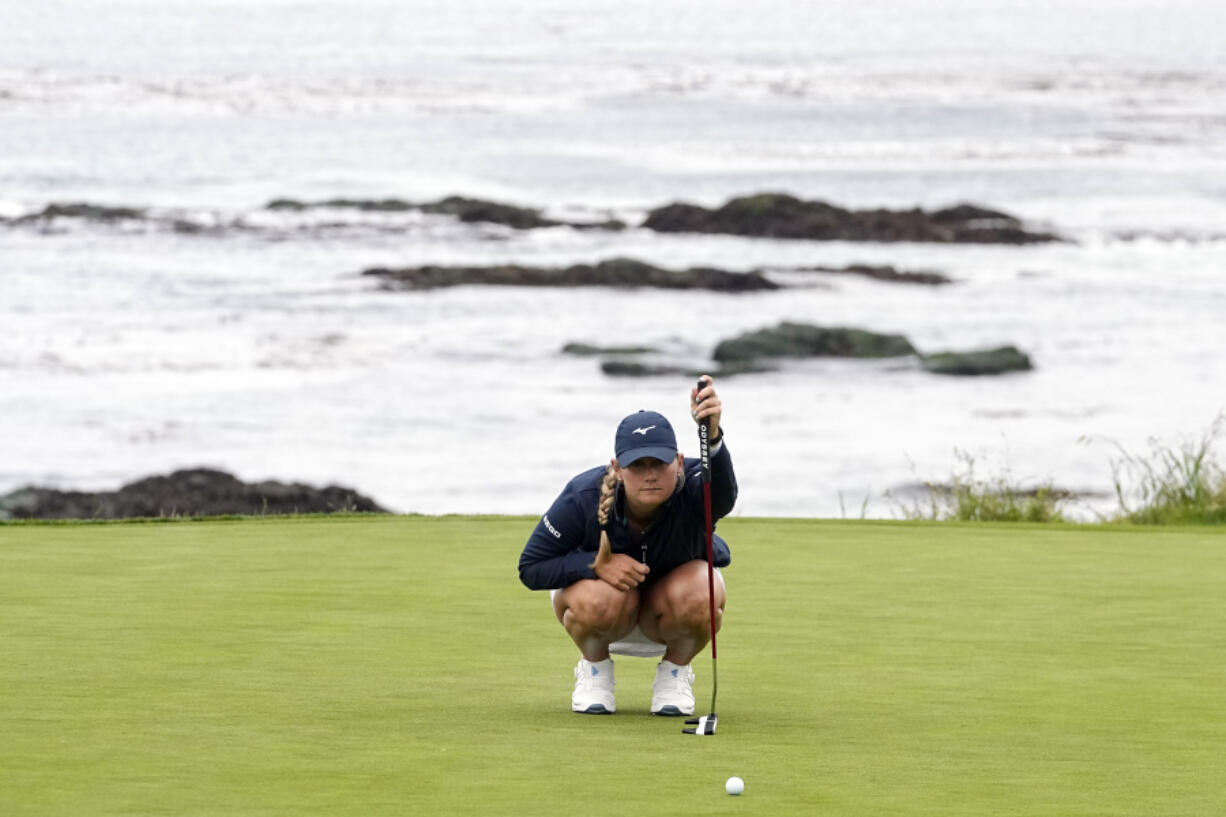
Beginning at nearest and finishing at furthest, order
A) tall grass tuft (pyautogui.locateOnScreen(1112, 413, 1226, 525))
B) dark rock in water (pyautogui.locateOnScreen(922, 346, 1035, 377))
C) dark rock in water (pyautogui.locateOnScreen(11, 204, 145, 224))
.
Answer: tall grass tuft (pyautogui.locateOnScreen(1112, 413, 1226, 525)) → dark rock in water (pyautogui.locateOnScreen(922, 346, 1035, 377)) → dark rock in water (pyautogui.locateOnScreen(11, 204, 145, 224))

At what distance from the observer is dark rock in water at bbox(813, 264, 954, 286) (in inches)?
1432

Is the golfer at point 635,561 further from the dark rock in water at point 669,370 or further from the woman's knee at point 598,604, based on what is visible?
the dark rock in water at point 669,370

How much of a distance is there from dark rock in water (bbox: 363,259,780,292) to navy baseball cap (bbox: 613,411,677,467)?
99.1ft

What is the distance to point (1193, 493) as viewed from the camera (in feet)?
33.1

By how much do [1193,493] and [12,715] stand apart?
714 cm

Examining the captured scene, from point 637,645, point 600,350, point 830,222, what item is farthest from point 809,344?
point 637,645

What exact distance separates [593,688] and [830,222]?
34881mm

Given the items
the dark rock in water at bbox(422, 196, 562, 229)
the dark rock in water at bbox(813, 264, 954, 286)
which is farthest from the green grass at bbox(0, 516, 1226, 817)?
the dark rock in water at bbox(422, 196, 562, 229)

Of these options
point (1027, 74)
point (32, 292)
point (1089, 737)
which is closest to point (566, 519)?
point (1089, 737)

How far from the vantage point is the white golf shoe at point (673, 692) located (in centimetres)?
475

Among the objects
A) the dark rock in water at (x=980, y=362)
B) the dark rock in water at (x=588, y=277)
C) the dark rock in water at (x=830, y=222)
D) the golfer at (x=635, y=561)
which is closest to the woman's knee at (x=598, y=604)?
the golfer at (x=635, y=561)

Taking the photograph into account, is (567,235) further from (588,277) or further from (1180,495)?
(1180,495)

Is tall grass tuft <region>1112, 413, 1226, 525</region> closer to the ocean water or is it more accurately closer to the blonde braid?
the ocean water

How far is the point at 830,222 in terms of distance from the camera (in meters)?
39.0
